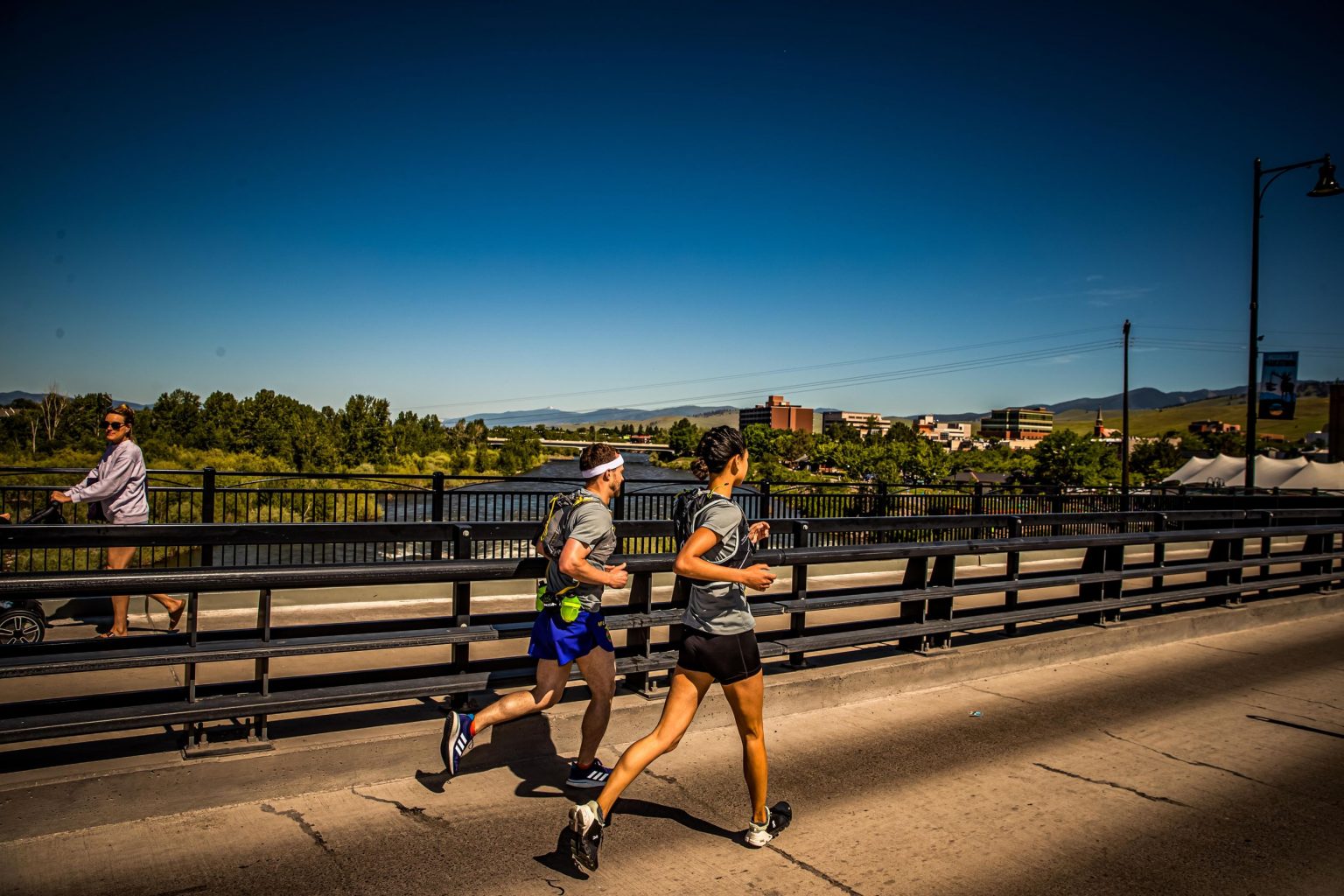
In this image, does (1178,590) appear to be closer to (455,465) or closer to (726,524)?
(726,524)

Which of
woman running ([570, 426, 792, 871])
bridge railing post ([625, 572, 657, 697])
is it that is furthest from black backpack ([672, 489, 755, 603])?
bridge railing post ([625, 572, 657, 697])

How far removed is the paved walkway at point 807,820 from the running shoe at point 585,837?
132 millimetres

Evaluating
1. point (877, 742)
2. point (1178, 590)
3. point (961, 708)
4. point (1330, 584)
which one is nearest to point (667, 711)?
point (877, 742)

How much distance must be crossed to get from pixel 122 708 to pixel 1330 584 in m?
14.8

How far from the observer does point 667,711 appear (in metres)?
4.23

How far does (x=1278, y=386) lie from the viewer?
1145 inches

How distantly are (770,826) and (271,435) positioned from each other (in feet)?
176

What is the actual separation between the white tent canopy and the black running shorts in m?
42.2

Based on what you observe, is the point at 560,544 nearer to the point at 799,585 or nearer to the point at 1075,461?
the point at 799,585

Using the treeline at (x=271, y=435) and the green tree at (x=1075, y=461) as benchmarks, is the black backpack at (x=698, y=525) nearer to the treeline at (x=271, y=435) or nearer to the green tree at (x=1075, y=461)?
the treeline at (x=271, y=435)

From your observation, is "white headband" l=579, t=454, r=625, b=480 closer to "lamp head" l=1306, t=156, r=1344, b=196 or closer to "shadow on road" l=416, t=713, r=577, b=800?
"shadow on road" l=416, t=713, r=577, b=800

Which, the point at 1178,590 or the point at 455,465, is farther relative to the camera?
the point at 455,465

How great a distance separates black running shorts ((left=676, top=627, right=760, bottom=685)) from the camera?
4.17 meters

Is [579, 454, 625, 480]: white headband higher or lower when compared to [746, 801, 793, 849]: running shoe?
higher
